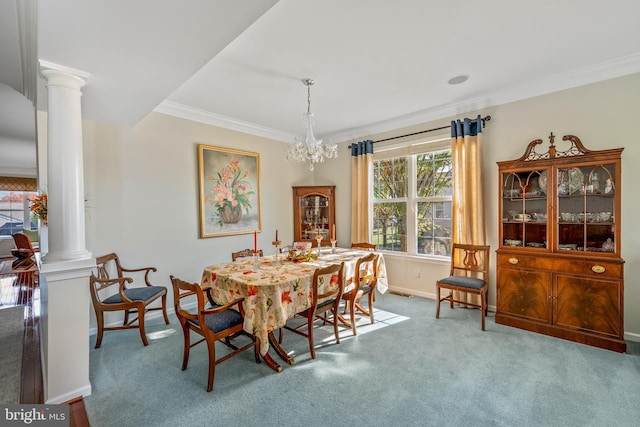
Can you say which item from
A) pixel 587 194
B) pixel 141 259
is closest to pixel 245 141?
pixel 141 259

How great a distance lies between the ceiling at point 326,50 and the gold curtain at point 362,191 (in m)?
1.08

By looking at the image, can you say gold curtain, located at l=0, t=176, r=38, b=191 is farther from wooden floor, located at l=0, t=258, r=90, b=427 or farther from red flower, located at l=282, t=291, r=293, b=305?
red flower, located at l=282, t=291, r=293, b=305

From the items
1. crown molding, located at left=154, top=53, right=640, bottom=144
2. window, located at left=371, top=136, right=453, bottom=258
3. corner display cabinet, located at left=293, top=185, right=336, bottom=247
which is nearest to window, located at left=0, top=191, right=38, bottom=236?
crown molding, located at left=154, top=53, right=640, bottom=144

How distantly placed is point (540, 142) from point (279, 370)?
3512 millimetres

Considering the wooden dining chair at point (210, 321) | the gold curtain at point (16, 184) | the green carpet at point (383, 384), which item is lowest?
the green carpet at point (383, 384)

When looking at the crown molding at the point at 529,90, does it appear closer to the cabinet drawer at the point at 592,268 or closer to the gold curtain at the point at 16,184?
the cabinet drawer at the point at 592,268

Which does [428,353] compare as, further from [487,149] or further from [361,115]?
[361,115]

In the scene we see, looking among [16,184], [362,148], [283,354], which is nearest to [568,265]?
[283,354]

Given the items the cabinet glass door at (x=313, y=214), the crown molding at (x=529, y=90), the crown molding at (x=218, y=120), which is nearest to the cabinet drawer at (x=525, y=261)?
the crown molding at (x=529, y=90)

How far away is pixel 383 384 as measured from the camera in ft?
7.19

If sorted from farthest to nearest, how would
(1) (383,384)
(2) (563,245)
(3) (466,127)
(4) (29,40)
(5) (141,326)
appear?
(3) (466,127) < (2) (563,245) < (5) (141,326) < (1) (383,384) < (4) (29,40)

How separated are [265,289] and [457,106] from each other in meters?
3.50

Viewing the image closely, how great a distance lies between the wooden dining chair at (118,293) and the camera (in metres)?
2.76

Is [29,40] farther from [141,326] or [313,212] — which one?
[313,212]
